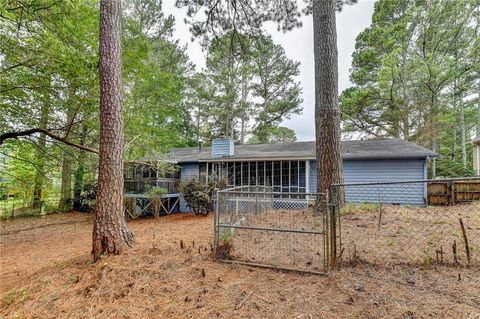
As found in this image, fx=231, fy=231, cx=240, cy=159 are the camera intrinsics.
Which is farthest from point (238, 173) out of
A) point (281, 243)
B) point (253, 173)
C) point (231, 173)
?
point (281, 243)

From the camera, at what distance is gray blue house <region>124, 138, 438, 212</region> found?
30.6 ft

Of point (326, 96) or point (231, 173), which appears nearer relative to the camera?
point (326, 96)

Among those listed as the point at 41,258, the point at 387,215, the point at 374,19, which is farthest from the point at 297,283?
the point at 374,19

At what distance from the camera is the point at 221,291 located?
8.85ft

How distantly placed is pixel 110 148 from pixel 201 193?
5.56 meters

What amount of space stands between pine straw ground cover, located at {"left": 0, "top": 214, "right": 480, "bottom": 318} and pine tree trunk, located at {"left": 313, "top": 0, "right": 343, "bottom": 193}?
265 centimetres

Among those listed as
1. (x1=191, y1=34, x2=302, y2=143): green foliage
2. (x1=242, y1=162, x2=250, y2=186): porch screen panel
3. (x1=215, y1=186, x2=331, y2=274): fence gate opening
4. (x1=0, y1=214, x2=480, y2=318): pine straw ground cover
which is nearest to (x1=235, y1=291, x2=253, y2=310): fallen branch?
(x1=0, y1=214, x2=480, y2=318): pine straw ground cover

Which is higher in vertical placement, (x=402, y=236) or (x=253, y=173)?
(x=253, y=173)

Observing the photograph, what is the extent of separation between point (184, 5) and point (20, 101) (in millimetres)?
5420

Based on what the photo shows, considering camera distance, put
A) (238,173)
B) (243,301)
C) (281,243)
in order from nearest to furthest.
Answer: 1. (243,301)
2. (281,243)
3. (238,173)

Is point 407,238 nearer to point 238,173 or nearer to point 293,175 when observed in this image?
point 293,175

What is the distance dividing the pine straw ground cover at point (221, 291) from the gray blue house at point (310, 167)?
6568 mm

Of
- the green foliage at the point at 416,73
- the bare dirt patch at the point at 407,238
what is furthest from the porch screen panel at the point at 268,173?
the green foliage at the point at 416,73

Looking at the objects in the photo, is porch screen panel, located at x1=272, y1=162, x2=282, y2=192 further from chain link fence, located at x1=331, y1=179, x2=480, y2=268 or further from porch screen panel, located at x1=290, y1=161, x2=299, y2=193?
chain link fence, located at x1=331, y1=179, x2=480, y2=268
